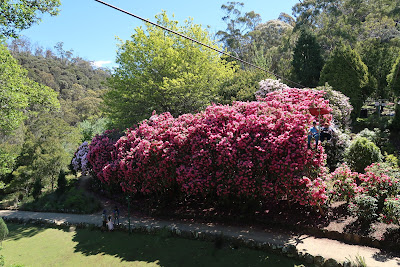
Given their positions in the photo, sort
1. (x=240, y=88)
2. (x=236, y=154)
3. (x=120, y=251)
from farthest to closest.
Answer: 1. (x=240, y=88)
2. (x=120, y=251)
3. (x=236, y=154)

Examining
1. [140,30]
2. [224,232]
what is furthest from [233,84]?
[224,232]

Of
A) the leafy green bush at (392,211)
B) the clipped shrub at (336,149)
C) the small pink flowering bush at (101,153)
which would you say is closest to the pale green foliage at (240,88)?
the clipped shrub at (336,149)

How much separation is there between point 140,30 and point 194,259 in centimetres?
1223

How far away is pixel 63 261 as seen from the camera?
27.1ft

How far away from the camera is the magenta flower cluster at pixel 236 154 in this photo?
7.42 m

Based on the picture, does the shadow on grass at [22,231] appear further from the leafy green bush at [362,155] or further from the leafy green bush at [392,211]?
the leafy green bush at [362,155]

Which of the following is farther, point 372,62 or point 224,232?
point 372,62

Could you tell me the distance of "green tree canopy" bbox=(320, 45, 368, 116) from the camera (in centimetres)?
1800

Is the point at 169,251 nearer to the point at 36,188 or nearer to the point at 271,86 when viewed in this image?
the point at 271,86

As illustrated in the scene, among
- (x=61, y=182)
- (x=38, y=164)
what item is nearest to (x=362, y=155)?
(x=61, y=182)

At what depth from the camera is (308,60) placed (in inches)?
952

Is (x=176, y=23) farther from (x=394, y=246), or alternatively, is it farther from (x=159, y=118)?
(x=394, y=246)

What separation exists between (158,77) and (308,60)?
16.0 metres

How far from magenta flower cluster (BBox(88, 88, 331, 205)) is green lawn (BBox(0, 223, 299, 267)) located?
1.69 metres
